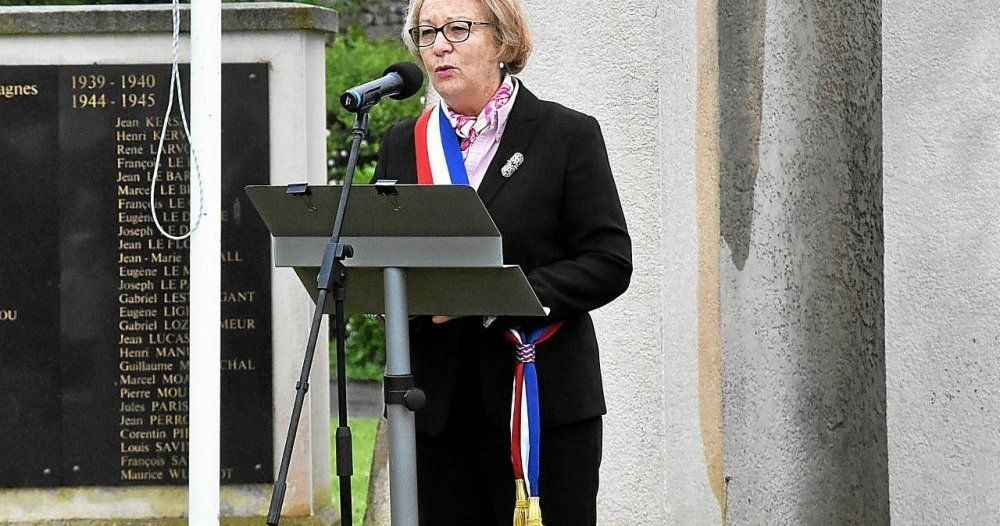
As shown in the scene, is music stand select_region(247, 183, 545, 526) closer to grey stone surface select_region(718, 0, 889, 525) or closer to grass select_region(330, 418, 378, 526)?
grey stone surface select_region(718, 0, 889, 525)

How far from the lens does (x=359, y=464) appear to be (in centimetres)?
852

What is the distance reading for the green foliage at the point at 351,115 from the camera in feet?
40.7

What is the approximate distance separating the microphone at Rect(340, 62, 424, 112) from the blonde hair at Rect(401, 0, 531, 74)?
22 centimetres

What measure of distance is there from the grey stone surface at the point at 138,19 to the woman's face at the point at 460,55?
2.35 meters

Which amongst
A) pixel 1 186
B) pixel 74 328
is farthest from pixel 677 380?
pixel 1 186

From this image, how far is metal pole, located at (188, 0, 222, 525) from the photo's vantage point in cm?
459

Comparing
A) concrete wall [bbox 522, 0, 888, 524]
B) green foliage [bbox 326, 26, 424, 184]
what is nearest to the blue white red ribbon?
concrete wall [bbox 522, 0, 888, 524]

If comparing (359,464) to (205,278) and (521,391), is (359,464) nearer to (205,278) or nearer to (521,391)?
(205,278)

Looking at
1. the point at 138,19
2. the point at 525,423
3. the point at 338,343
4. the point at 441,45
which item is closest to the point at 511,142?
the point at 441,45

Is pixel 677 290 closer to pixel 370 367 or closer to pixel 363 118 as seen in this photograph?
pixel 363 118

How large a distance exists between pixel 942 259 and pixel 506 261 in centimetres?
183

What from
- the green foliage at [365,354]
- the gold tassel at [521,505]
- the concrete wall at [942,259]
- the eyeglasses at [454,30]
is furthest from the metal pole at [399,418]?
the green foliage at [365,354]

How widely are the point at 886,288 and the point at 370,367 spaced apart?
8.10 m

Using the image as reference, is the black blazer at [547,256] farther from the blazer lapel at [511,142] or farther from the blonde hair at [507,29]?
the blonde hair at [507,29]
